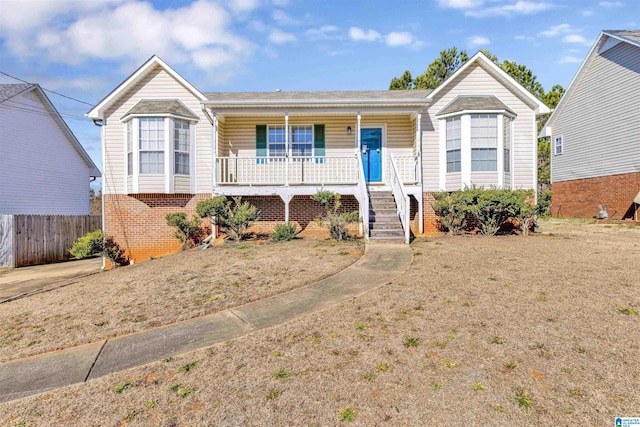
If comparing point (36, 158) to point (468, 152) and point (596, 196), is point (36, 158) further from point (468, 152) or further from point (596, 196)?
point (596, 196)

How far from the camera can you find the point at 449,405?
279 centimetres

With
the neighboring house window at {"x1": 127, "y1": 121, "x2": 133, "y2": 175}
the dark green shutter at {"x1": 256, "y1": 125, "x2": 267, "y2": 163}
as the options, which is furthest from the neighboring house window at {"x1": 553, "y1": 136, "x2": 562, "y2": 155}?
the neighboring house window at {"x1": 127, "y1": 121, "x2": 133, "y2": 175}

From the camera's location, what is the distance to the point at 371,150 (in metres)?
13.4

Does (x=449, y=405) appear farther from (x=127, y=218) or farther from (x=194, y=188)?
(x=127, y=218)

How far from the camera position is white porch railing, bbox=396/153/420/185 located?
40.1 ft

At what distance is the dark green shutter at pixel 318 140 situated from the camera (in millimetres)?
13336

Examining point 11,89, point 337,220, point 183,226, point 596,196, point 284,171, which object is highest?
point 11,89

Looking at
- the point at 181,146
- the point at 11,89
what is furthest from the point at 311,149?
the point at 11,89

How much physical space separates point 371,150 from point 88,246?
1064 cm

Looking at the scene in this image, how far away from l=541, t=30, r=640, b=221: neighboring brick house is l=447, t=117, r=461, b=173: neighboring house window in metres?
9.70

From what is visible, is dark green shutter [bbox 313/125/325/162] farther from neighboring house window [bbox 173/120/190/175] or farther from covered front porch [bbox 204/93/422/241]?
neighboring house window [bbox 173/120/190/175]

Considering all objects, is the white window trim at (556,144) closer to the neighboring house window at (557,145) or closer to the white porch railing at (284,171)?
the neighboring house window at (557,145)

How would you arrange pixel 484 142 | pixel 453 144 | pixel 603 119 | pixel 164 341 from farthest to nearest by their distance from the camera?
1. pixel 603 119
2. pixel 453 144
3. pixel 484 142
4. pixel 164 341

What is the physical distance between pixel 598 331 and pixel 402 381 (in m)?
2.50
